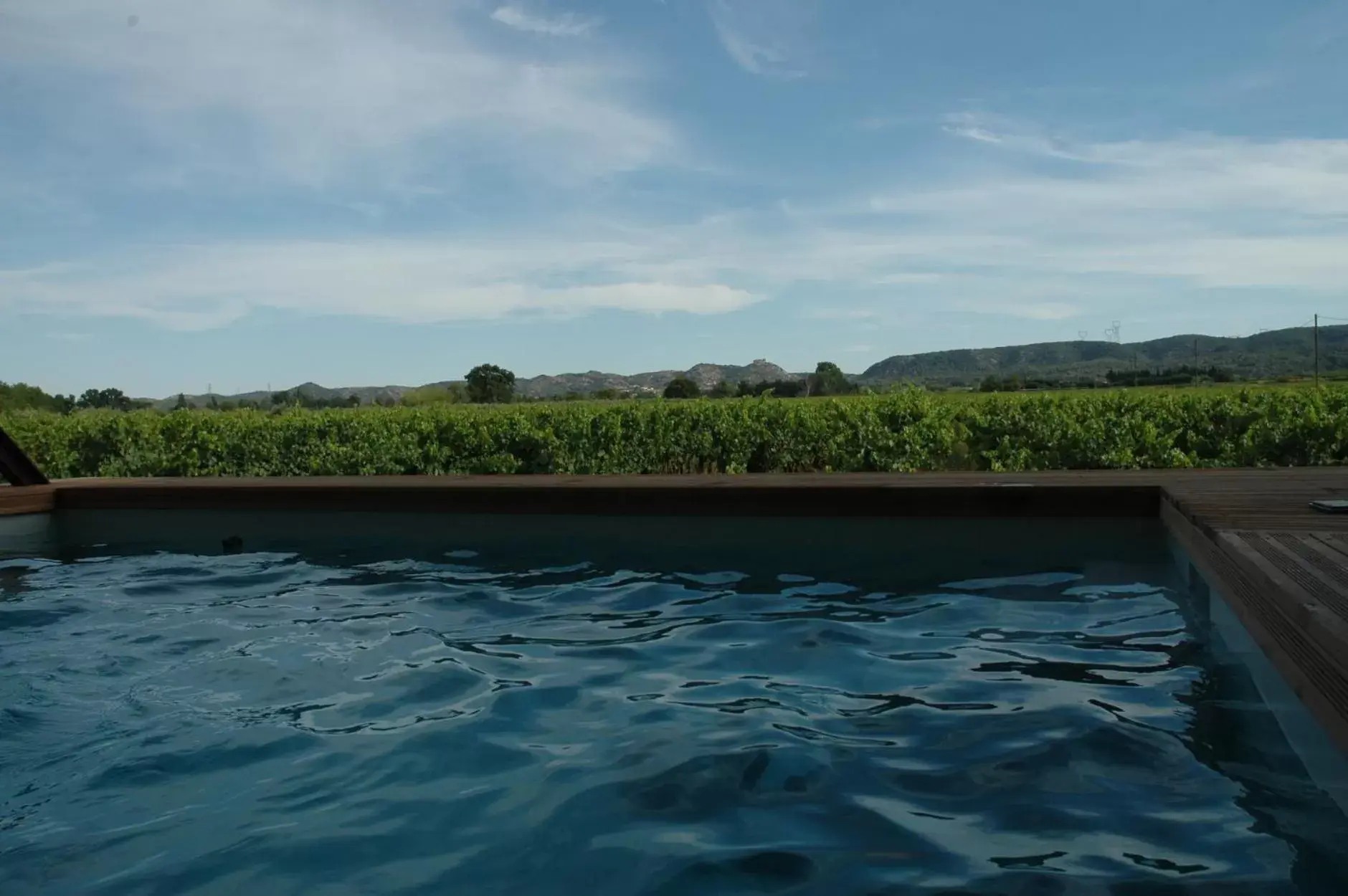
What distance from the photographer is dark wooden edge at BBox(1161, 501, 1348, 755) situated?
182 centimetres

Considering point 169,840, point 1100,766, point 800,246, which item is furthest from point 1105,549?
point 800,246

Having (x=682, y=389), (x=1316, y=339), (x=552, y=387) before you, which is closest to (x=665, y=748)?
(x=682, y=389)

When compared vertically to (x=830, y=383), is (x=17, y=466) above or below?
below

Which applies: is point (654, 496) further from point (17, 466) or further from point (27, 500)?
point (17, 466)

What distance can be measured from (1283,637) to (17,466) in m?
8.58

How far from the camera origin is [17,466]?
25.6ft

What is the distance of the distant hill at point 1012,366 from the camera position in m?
13.3

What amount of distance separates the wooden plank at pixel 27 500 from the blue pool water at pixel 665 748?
8.78ft

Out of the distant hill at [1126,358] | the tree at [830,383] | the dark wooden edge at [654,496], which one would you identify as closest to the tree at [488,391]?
the tree at [830,383]

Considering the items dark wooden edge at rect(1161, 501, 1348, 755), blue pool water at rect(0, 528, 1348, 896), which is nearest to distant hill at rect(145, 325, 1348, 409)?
blue pool water at rect(0, 528, 1348, 896)

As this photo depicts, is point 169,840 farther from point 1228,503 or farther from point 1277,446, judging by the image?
point 1277,446

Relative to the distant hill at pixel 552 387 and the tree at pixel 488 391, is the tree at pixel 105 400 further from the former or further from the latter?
the tree at pixel 488 391

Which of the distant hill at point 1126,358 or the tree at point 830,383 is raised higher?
the distant hill at point 1126,358

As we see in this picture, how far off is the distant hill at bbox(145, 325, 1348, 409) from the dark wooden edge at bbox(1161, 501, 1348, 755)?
6926 millimetres
